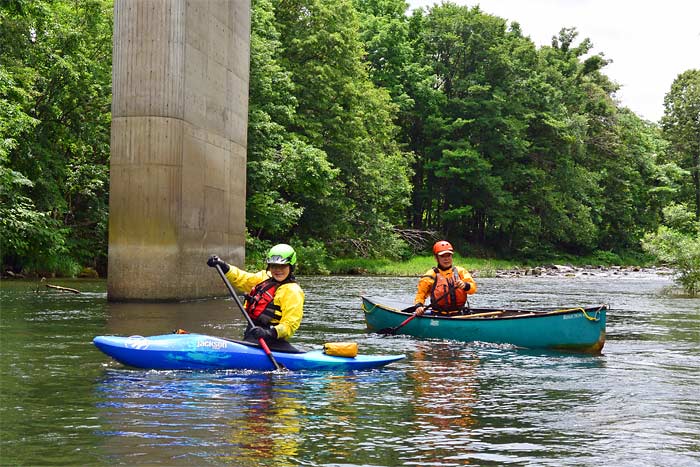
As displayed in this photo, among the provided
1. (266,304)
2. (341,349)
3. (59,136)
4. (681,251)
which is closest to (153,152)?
(266,304)

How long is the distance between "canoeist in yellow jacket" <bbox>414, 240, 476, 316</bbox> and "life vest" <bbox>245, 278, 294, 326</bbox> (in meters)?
3.96

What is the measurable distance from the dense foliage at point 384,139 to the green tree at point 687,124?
13 cm

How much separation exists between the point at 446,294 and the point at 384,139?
96.9ft

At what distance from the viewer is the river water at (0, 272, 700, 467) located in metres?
5.26

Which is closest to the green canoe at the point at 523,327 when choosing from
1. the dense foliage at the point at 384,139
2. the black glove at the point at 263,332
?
the black glove at the point at 263,332

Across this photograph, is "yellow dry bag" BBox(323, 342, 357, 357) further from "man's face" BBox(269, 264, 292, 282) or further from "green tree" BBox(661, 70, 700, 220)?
"green tree" BBox(661, 70, 700, 220)

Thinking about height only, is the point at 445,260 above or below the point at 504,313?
above

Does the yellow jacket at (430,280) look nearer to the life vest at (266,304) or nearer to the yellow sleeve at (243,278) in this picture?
the yellow sleeve at (243,278)

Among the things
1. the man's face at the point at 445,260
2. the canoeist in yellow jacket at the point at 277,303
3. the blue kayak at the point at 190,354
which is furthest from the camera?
the man's face at the point at 445,260

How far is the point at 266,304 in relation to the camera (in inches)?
336

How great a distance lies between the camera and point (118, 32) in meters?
15.5

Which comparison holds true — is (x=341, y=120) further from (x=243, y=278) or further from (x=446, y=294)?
(x=243, y=278)

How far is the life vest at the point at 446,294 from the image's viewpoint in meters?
12.2

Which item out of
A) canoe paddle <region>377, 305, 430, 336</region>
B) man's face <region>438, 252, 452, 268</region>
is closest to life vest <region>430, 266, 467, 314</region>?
man's face <region>438, 252, 452, 268</region>
